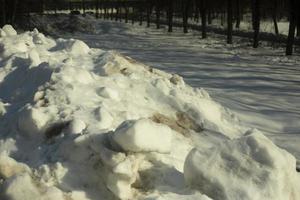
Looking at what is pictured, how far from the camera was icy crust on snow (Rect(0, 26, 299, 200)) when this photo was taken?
4645 mm

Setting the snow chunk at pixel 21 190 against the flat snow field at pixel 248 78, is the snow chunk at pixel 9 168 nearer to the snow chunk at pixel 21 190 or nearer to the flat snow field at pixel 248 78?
the snow chunk at pixel 21 190

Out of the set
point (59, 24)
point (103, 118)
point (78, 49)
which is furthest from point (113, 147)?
point (59, 24)

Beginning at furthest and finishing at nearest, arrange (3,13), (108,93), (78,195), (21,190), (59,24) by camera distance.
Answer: (59,24) < (3,13) < (108,93) < (78,195) < (21,190)

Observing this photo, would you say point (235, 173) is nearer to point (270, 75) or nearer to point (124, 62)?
point (124, 62)

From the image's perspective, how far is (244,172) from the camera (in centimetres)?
482

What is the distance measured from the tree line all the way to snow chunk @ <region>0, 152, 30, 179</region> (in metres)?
20.1

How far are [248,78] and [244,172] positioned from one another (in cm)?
1108

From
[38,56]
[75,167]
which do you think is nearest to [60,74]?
[38,56]

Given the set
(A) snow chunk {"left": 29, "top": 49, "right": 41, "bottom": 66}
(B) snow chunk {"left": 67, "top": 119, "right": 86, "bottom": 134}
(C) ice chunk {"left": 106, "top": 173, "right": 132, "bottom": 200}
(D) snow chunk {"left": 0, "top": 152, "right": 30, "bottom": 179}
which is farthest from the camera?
(A) snow chunk {"left": 29, "top": 49, "right": 41, "bottom": 66}

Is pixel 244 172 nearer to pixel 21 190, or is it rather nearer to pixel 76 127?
pixel 76 127

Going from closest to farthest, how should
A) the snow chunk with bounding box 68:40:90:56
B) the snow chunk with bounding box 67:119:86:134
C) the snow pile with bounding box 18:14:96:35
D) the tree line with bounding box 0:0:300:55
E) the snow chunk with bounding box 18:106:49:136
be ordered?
the snow chunk with bounding box 67:119:86:134
the snow chunk with bounding box 18:106:49:136
the snow chunk with bounding box 68:40:90:56
the tree line with bounding box 0:0:300:55
the snow pile with bounding box 18:14:96:35

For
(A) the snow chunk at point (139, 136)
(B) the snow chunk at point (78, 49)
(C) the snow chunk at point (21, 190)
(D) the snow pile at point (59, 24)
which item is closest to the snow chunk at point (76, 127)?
(A) the snow chunk at point (139, 136)

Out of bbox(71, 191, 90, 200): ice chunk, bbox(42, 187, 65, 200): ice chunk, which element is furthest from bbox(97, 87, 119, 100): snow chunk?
bbox(42, 187, 65, 200): ice chunk

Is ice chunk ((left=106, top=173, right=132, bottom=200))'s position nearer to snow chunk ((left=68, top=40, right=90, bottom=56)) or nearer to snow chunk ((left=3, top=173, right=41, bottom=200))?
snow chunk ((left=3, top=173, right=41, bottom=200))
